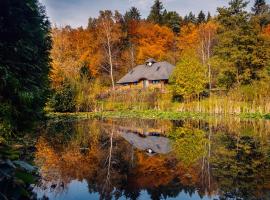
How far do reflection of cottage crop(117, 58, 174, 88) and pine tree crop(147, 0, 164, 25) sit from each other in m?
20.6

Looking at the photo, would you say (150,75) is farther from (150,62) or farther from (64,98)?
(64,98)

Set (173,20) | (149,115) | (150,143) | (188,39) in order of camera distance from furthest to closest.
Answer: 1. (173,20)
2. (188,39)
3. (149,115)
4. (150,143)

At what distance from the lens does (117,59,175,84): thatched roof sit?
45.4 m

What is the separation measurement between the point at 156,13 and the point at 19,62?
63075mm

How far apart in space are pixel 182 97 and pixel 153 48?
2114 centimetres

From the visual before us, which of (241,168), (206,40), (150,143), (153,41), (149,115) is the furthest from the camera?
(153,41)

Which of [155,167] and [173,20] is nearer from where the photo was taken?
[155,167]

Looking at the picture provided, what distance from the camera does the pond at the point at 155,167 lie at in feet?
23.7

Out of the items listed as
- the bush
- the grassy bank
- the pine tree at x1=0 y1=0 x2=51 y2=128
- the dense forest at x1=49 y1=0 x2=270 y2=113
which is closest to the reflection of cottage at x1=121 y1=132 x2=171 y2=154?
the pine tree at x1=0 y1=0 x2=51 y2=128

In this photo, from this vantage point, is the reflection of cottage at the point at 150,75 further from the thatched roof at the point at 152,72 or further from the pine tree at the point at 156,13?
the pine tree at the point at 156,13

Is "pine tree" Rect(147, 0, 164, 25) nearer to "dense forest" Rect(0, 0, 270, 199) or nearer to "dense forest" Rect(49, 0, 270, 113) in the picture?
"dense forest" Rect(0, 0, 270, 199)

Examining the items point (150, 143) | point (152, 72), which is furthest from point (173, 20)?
point (150, 143)

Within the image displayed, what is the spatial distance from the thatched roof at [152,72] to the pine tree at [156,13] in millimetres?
20604

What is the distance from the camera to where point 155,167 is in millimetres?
9578
